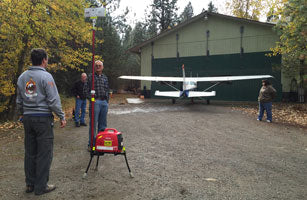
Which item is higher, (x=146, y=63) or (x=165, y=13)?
(x=165, y=13)

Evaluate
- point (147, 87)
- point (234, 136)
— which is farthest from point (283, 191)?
point (147, 87)

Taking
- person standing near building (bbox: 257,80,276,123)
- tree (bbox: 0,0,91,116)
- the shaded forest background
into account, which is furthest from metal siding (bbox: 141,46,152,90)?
person standing near building (bbox: 257,80,276,123)

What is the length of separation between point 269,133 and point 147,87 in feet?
47.6

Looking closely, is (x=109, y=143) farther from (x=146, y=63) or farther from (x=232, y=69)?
(x=146, y=63)

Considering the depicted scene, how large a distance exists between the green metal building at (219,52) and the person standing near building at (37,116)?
15507 millimetres

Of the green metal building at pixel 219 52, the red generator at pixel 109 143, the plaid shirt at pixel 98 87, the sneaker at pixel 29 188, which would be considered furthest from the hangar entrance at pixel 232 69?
the sneaker at pixel 29 188

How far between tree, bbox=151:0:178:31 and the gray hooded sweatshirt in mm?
32863

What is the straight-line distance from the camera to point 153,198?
8.64 ft

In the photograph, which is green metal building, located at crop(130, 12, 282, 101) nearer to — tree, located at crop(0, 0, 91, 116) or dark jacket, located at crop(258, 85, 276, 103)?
dark jacket, located at crop(258, 85, 276, 103)

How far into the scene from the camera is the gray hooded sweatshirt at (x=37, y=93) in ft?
8.80

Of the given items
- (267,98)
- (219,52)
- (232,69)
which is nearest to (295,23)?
(267,98)

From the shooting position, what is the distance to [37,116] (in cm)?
268

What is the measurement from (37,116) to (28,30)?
6227 millimetres

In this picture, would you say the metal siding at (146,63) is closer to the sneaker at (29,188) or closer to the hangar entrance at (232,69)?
the hangar entrance at (232,69)
